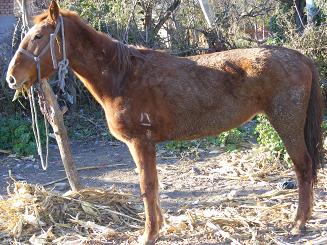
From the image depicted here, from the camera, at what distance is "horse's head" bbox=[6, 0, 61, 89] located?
4.30 m

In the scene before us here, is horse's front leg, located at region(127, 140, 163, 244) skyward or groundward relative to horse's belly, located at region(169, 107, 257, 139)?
groundward

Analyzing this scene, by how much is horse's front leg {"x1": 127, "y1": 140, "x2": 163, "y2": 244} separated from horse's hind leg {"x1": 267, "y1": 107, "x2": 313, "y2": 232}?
3.96 ft

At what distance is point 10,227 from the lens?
5.10 metres

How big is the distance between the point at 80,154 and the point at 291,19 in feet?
17.6

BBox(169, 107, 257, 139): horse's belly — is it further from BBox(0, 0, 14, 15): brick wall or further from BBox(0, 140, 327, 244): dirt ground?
BBox(0, 0, 14, 15): brick wall

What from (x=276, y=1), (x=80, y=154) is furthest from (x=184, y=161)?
(x=276, y=1)

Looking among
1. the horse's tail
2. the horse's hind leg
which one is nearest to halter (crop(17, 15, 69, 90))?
the horse's hind leg

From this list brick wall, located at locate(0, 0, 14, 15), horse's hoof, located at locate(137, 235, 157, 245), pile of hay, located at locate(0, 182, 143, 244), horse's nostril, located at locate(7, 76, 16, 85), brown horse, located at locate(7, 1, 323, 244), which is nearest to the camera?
horse's nostril, located at locate(7, 76, 16, 85)

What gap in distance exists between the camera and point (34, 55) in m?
4.36

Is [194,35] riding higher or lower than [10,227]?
higher

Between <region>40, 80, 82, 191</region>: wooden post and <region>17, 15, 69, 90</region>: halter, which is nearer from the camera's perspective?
<region>17, 15, 69, 90</region>: halter

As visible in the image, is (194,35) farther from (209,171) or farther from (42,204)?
(42,204)

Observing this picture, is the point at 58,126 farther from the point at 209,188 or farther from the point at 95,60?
the point at 209,188

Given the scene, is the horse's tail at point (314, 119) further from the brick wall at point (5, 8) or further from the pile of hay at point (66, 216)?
the brick wall at point (5, 8)
